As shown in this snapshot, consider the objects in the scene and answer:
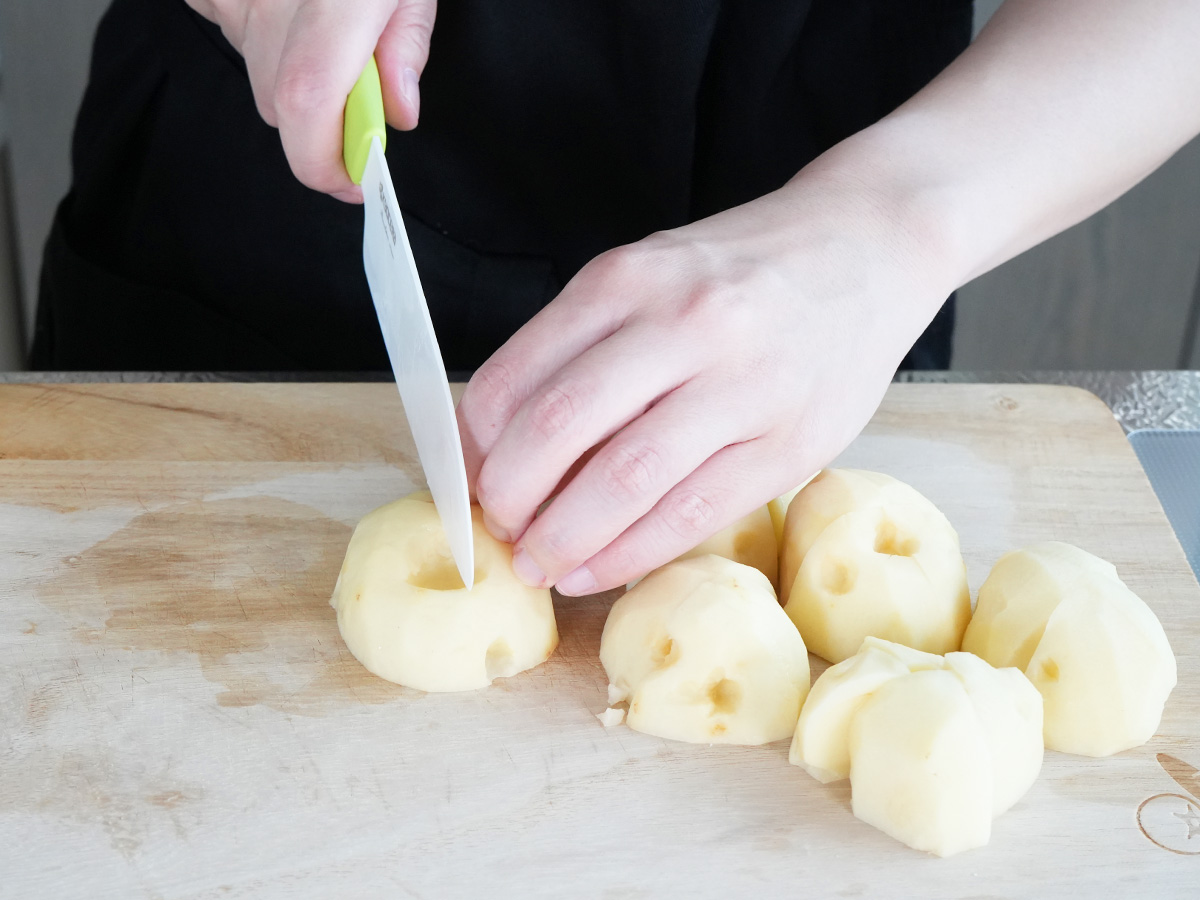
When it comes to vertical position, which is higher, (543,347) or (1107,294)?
(543,347)

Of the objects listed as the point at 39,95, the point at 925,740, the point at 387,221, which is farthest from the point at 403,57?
the point at 39,95

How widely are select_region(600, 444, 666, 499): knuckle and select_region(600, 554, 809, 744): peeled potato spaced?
0.13m

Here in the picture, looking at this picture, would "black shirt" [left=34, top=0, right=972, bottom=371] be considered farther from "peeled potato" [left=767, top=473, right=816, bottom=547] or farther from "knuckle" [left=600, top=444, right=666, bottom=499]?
"knuckle" [left=600, top=444, right=666, bottom=499]

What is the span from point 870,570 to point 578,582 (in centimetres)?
28

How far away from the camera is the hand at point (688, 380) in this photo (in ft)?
3.30

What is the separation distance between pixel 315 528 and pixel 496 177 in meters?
0.58

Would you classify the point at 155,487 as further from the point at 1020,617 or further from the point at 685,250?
the point at 1020,617

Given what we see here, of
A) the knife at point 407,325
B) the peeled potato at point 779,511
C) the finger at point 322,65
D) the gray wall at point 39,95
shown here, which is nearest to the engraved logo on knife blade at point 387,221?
the knife at point 407,325

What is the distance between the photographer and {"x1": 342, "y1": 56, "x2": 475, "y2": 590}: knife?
97cm

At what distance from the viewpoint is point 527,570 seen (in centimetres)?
109

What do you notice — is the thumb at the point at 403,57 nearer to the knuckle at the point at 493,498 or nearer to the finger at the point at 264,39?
the finger at the point at 264,39

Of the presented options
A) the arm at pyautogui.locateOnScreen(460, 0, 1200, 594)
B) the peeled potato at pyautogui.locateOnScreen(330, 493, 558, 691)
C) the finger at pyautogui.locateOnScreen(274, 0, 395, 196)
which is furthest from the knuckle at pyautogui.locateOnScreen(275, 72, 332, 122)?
the peeled potato at pyautogui.locateOnScreen(330, 493, 558, 691)

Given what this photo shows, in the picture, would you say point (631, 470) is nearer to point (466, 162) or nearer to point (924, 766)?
point (924, 766)

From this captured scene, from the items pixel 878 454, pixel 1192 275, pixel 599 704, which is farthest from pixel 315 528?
pixel 1192 275
